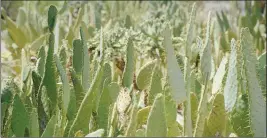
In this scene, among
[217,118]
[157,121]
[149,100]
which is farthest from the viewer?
[149,100]

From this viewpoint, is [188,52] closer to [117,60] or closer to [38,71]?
[38,71]

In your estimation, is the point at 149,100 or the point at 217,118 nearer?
the point at 217,118

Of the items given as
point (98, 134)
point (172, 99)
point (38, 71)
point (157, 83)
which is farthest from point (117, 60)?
point (98, 134)

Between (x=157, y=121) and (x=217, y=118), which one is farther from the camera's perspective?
(x=217, y=118)

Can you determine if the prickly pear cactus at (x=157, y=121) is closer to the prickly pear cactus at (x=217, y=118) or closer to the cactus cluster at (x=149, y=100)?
the cactus cluster at (x=149, y=100)

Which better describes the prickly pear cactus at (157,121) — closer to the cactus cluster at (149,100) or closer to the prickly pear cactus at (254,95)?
the cactus cluster at (149,100)

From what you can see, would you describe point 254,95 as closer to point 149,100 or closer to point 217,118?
point 217,118

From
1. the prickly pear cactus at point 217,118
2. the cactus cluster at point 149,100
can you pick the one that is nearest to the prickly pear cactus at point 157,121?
the cactus cluster at point 149,100

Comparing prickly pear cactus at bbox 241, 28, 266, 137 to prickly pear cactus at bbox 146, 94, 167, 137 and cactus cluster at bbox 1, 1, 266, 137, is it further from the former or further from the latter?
prickly pear cactus at bbox 146, 94, 167, 137

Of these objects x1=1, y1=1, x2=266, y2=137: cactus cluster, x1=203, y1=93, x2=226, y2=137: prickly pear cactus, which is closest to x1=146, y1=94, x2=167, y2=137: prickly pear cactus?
x1=1, y1=1, x2=266, y2=137: cactus cluster

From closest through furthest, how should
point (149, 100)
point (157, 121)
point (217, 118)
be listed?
point (157, 121), point (217, 118), point (149, 100)

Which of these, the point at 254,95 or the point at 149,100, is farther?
Result: the point at 149,100

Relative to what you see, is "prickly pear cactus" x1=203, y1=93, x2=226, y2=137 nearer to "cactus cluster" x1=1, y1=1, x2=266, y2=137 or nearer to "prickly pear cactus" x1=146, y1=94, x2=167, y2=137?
"cactus cluster" x1=1, y1=1, x2=266, y2=137

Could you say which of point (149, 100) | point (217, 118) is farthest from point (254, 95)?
point (149, 100)
